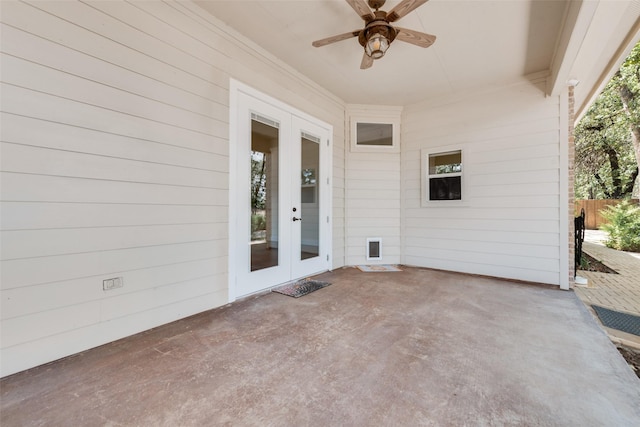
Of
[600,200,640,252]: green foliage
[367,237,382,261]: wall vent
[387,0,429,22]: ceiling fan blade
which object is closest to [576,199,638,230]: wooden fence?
[600,200,640,252]: green foliage

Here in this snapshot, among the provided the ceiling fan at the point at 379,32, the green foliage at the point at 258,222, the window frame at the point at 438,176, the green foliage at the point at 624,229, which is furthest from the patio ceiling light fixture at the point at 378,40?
the green foliage at the point at 624,229

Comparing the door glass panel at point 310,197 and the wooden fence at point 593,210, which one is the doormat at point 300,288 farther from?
the wooden fence at point 593,210

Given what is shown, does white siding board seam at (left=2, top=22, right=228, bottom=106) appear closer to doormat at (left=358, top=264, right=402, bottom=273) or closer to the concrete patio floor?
the concrete patio floor

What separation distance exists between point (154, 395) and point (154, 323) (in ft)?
3.10

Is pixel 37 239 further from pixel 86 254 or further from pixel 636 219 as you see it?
pixel 636 219

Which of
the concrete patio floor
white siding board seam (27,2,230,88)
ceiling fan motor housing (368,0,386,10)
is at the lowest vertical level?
the concrete patio floor

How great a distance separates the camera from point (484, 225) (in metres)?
4.00

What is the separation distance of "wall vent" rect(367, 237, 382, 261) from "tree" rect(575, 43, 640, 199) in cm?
844

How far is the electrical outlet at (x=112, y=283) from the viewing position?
196 centimetres

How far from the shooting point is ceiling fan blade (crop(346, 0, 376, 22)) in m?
2.14

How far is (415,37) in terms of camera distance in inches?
98.0

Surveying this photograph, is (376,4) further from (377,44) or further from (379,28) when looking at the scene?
(377,44)

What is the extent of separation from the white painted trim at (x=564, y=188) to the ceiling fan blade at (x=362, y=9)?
2.93 metres

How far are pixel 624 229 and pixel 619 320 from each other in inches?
238
